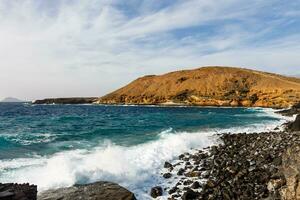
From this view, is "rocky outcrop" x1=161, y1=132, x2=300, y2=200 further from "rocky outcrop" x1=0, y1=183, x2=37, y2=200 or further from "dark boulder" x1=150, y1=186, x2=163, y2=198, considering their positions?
"rocky outcrop" x1=0, y1=183, x2=37, y2=200

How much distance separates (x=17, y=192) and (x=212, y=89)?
3960 inches

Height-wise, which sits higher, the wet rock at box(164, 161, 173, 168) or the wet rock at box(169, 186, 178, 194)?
the wet rock at box(164, 161, 173, 168)

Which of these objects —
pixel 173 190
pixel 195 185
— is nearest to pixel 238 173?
pixel 195 185

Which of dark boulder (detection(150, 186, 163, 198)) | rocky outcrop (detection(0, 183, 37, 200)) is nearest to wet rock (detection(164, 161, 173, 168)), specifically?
dark boulder (detection(150, 186, 163, 198))

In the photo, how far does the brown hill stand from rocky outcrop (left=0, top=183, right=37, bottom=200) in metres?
82.8

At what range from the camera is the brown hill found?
3654 inches

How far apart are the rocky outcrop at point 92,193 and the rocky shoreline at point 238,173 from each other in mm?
2429

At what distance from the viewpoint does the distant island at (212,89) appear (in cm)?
9269

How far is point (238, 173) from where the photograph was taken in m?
16.2

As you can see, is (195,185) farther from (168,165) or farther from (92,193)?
(92,193)

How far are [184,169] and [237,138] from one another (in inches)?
462

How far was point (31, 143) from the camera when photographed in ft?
87.7

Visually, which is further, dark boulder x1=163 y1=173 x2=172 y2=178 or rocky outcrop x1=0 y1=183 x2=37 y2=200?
dark boulder x1=163 y1=173 x2=172 y2=178

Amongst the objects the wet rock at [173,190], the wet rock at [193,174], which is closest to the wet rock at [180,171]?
the wet rock at [193,174]
